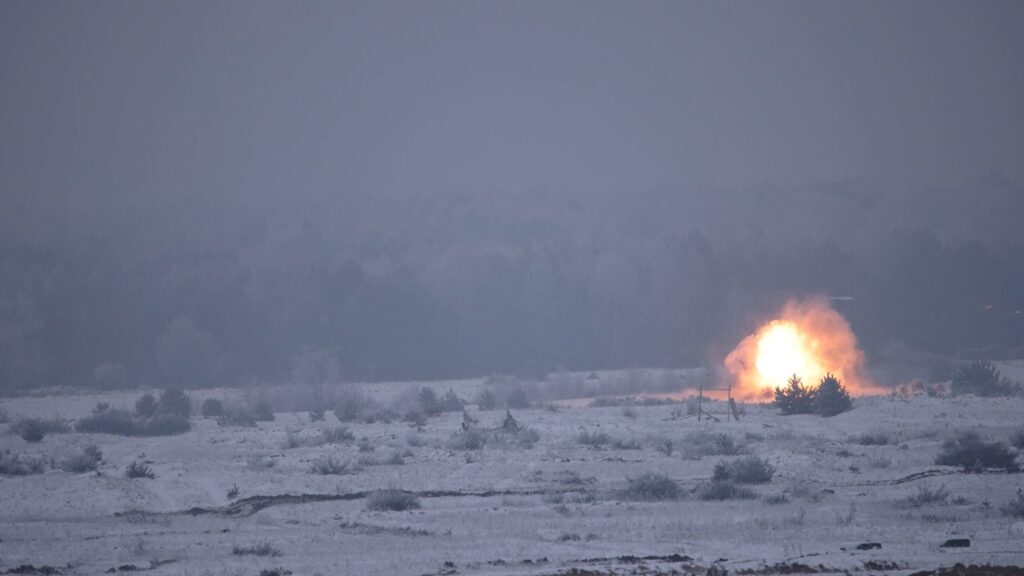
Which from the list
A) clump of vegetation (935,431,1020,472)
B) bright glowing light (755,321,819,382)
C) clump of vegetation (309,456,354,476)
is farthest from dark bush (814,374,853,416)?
clump of vegetation (309,456,354,476)

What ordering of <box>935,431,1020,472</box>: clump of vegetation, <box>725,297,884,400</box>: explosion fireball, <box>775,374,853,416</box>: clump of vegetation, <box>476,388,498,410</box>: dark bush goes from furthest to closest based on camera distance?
1. <box>725,297,884,400</box>: explosion fireball
2. <box>476,388,498,410</box>: dark bush
3. <box>775,374,853,416</box>: clump of vegetation
4. <box>935,431,1020,472</box>: clump of vegetation

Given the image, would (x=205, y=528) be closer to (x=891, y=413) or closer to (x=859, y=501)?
(x=859, y=501)

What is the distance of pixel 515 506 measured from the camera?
21.3m

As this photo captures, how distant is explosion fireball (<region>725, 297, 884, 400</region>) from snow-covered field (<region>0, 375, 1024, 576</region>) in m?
12.0

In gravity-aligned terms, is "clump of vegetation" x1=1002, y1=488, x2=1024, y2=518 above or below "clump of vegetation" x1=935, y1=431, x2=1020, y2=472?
below

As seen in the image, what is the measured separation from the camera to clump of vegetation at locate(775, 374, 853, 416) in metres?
36.0

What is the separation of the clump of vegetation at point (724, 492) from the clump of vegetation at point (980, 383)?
2123 cm

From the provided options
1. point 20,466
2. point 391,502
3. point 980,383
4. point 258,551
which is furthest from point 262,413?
point 980,383

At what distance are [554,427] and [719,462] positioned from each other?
26.6ft

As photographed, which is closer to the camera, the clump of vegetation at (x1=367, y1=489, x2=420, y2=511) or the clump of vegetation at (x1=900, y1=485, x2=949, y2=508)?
the clump of vegetation at (x1=900, y1=485, x2=949, y2=508)

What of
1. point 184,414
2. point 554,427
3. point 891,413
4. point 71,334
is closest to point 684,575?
point 554,427

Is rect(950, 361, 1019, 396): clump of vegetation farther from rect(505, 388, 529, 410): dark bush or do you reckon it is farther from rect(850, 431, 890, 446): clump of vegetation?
rect(505, 388, 529, 410): dark bush

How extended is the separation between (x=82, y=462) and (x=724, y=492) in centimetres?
1391

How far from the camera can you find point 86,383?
197 feet
